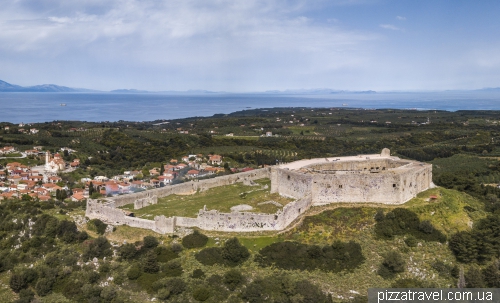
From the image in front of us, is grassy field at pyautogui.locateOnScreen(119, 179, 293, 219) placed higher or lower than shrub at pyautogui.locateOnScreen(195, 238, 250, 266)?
higher

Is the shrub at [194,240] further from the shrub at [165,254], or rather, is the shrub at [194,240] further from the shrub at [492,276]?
the shrub at [492,276]

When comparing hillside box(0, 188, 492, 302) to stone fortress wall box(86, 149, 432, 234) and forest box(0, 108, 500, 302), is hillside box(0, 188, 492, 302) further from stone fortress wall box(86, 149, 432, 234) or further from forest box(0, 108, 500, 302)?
stone fortress wall box(86, 149, 432, 234)

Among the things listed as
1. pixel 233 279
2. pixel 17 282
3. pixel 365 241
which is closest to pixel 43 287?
pixel 17 282

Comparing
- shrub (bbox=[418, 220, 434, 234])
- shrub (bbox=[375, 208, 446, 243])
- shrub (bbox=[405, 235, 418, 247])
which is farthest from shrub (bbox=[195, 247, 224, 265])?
shrub (bbox=[418, 220, 434, 234])

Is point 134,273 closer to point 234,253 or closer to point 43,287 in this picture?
point 43,287

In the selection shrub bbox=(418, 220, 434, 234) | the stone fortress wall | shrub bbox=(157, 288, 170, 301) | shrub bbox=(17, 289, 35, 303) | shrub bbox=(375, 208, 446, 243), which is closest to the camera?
shrub bbox=(157, 288, 170, 301)

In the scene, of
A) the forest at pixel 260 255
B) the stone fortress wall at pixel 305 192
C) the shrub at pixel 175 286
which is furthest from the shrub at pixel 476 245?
the shrub at pixel 175 286

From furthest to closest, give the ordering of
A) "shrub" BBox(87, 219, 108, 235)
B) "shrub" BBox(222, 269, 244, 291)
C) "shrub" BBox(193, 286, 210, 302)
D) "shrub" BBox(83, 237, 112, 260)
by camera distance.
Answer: "shrub" BBox(87, 219, 108, 235) < "shrub" BBox(83, 237, 112, 260) < "shrub" BBox(222, 269, 244, 291) < "shrub" BBox(193, 286, 210, 302)

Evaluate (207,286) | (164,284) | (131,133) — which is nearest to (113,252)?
(164,284)
